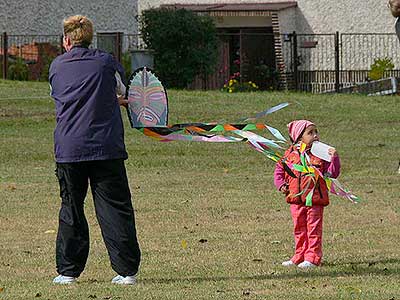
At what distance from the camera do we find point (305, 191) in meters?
8.97

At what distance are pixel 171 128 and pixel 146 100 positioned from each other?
0.92 feet

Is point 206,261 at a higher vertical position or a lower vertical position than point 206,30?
lower

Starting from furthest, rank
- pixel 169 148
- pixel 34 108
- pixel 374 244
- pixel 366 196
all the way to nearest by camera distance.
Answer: pixel 34 108
pixel 169 148
pixel 366 196
pixel 374 244

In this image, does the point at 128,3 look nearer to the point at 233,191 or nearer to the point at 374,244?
the point at 233,191

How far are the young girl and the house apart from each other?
24.4 m

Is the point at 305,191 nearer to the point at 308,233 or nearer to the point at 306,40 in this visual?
the point at 308,233

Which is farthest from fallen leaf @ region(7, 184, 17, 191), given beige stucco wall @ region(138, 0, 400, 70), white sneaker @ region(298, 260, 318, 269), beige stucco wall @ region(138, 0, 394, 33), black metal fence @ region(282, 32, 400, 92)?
beige stucco wall @ region(138, 0, 394, 33)

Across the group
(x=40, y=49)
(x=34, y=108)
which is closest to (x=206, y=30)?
(x=40, y=49)

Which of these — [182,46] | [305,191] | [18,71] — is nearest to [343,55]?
[182,46]

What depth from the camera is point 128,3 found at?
40406mm

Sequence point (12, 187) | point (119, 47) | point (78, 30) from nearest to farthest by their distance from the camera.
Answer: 1. point (78, 30)
2. point (12, 187)
3. point (119, 47)

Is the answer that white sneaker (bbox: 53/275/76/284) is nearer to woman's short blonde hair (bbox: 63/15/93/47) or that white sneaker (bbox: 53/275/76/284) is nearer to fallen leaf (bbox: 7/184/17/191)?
woman's short blonde hair (bbox: 63/15/93/47)

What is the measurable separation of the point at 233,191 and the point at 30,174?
3444 mm

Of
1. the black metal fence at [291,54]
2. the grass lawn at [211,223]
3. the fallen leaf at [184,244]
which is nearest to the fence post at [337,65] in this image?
→ the black metal fence at [291,54]
